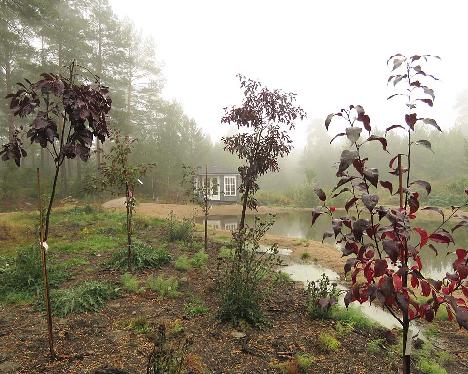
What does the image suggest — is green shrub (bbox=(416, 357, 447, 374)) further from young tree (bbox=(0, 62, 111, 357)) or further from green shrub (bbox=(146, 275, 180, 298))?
young tree (bbox=(0, 62, 111, 357))

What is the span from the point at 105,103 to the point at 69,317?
8.71 feet

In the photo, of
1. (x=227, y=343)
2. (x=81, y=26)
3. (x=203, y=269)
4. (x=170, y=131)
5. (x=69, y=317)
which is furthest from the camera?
(x=170, y=131)

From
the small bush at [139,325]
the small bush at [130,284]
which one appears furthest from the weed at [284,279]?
the small bush at [139,325]

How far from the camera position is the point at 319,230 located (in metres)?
14.9

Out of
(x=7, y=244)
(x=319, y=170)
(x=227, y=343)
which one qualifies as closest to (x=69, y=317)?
(x=227, y=343)

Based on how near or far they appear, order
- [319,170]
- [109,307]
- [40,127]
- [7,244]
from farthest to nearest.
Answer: [319,170] < [7,244] < [109,307] < [40,127]

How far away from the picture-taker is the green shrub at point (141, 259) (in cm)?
603

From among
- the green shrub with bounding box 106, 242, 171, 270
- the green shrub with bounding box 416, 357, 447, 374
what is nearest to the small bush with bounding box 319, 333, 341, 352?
the green shrub with bounding box 416, 357, 447, 374

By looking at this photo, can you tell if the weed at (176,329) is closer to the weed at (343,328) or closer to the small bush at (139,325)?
the small bush at (139,325)

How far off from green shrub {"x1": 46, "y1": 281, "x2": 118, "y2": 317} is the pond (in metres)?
6.78

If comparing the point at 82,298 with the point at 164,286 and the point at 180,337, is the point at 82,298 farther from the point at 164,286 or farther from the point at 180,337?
the point at 180,337

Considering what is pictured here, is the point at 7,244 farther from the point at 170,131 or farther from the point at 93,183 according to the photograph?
the point at 170,131

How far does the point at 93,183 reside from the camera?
231 inches

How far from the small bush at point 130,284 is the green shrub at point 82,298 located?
0.20 meters
